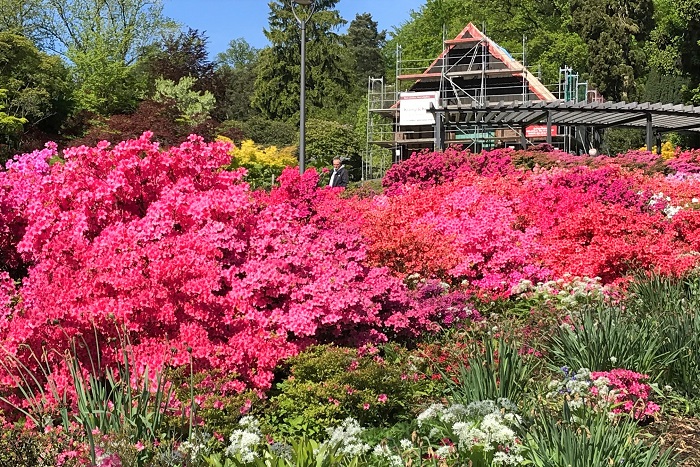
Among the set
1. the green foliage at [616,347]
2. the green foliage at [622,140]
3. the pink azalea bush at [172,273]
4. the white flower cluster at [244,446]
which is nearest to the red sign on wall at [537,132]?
the green foliage at [622,140]

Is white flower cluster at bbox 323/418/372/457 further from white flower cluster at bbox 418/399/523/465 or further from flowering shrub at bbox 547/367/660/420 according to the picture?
flowering shrub at bbox 547/367/660/420

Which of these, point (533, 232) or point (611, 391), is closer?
point (611, 391)

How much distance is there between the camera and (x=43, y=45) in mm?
42219

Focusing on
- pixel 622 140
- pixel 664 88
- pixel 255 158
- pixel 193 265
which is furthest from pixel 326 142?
pixel 193 265

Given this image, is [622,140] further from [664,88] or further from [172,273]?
[172,273]

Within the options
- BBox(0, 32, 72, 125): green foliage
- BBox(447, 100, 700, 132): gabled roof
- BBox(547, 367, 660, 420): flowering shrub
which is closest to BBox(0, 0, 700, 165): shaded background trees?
BBox(0, 32, 72, 125): green foliage

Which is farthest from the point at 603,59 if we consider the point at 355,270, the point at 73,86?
the point at 355,270

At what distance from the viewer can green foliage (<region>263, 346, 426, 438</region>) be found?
4098mm

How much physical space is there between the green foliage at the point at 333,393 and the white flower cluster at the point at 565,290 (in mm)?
2438

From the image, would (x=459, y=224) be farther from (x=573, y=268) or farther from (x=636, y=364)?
(x=636, y=364)

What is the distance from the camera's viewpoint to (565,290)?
6918mm

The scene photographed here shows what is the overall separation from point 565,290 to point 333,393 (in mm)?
3541

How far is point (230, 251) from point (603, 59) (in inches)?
1561

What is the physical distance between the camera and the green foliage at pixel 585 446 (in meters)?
2.92
